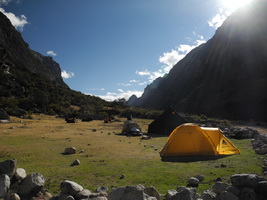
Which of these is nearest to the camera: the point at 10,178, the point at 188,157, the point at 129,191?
the point at 129,191

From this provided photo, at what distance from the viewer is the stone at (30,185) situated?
6625 mm

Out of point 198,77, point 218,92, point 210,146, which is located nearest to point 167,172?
point 210,146

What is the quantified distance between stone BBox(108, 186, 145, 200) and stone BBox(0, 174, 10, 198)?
2895mm

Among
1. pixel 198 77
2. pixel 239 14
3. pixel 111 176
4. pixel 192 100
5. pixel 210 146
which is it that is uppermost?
pixel 239 14

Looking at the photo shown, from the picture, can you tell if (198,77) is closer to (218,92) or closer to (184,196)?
(218,92)

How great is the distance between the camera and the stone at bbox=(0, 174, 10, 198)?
6.25 m

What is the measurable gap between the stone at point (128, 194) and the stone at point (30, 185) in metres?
2.30

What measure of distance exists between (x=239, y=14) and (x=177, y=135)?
4635 inches

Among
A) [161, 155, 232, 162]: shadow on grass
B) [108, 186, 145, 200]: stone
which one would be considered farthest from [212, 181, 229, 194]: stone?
[161, 155, 232, 162]: shadow on grass

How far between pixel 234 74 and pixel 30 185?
90.3m

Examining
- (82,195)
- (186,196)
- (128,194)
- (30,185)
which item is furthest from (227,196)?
(30,185)

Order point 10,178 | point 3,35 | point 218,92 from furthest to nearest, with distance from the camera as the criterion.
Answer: point 218,92
point 3,35
point 10,178

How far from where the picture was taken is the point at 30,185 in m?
6.68

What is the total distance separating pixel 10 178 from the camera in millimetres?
6828
